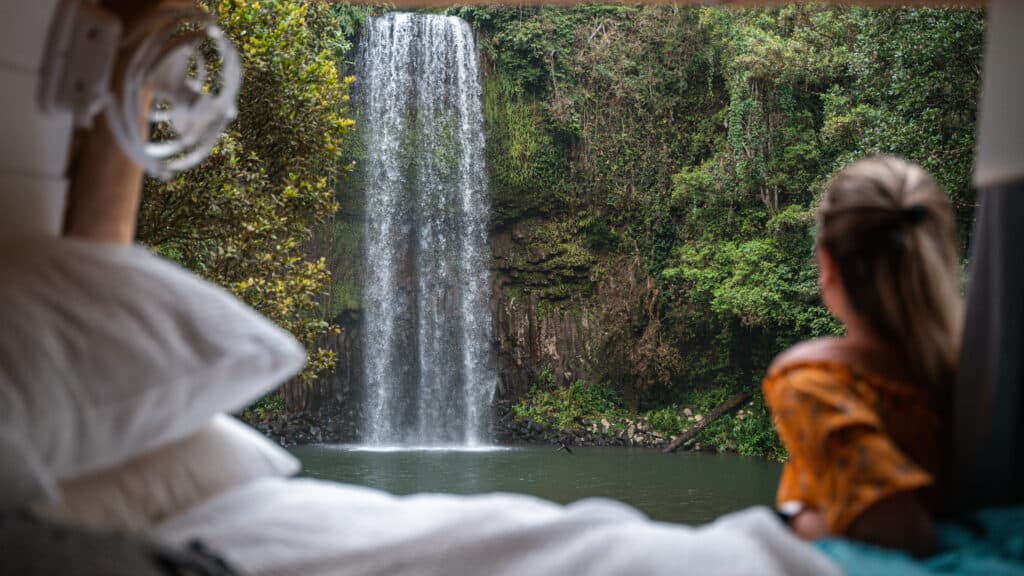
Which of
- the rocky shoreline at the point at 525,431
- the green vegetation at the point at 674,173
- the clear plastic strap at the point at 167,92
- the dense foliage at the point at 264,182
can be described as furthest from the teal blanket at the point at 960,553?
the rocky shoreline at the point at 525,431

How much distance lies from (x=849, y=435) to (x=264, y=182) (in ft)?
21.0

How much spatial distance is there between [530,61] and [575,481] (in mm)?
7254

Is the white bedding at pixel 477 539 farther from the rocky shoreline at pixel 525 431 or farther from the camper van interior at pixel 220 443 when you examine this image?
the rocky shoreline at pixel 525 431

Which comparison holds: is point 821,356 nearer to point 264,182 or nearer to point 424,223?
point 264,182

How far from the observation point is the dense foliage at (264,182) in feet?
21.7

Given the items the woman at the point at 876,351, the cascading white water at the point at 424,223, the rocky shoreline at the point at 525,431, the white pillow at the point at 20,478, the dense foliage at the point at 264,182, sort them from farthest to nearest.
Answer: the cascading white water at the point at 424,223 → the rocky shoreline at the point at 525,431 → the dense foliage at the point at 264,182 → the woman at the point at 876,351 → the white pillow at the point at 20,478

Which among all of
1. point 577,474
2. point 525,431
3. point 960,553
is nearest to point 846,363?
point 960,553

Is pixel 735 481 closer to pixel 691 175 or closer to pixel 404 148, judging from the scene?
pixel 691 175

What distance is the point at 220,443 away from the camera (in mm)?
1361

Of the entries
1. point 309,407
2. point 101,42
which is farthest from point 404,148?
point 101,42

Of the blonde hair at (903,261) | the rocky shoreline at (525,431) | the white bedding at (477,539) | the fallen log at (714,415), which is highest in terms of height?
the blonde hair at (903,261)

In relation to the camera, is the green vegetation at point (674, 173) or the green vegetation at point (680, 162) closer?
the green vegetation at point (680, 162)

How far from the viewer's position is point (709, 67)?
13.1 m

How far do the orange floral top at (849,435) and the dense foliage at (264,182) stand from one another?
5981 millimetres
